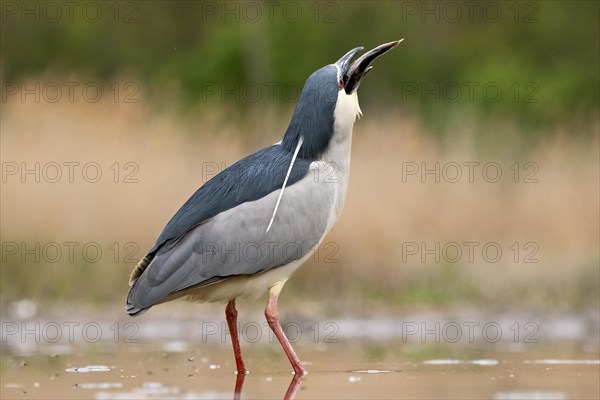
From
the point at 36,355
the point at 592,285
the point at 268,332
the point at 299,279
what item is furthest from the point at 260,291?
the point at 592,285

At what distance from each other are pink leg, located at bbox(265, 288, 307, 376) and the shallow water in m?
0.08

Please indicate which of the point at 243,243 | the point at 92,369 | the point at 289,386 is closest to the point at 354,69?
the point at 243,243

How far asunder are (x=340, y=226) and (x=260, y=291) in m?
4.15

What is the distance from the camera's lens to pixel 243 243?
729 centimetres

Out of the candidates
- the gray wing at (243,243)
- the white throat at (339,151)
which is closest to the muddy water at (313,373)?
the gray wing at (243,243)

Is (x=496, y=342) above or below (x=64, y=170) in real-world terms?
below

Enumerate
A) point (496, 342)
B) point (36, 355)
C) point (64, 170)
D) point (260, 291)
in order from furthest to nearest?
point (64, 170), point (496, 342), point (36, 355), point (260, 291)

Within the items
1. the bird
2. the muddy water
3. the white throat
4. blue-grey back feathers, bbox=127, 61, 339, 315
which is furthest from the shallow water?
the white throat

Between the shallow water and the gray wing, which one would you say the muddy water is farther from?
the gray wing

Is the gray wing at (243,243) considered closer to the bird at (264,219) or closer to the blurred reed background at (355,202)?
the bird at (264,219)

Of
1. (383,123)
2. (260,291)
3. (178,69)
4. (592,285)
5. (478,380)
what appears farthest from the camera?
(178,69)

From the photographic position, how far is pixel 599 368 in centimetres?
751

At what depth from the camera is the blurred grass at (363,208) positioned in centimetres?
1107

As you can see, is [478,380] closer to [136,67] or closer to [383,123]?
[383,123]
